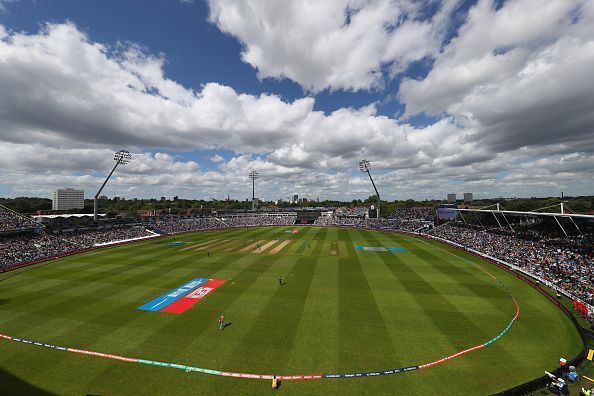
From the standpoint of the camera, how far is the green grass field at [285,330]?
15.3 metres

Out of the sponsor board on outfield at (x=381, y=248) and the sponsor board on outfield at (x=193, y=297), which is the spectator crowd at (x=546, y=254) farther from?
the sponsor board on outfield at (x=193, y=297)

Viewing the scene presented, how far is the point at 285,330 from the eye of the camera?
68.4 ft

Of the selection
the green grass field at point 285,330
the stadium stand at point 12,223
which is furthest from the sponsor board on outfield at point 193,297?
the stadium stand at point 12,223

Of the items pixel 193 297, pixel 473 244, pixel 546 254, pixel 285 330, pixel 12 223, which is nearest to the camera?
pixel 285 330

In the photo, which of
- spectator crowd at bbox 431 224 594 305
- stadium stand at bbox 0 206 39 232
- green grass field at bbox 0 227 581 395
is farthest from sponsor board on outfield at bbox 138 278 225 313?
stadium stand at bbox 0 206 39 232

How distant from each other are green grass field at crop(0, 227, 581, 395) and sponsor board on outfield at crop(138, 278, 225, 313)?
1006mm

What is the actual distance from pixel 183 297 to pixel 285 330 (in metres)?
13.2

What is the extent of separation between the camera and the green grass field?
15.3 metres

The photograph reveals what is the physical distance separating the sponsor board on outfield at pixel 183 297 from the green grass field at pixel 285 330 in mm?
1006

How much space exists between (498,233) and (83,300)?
244ft

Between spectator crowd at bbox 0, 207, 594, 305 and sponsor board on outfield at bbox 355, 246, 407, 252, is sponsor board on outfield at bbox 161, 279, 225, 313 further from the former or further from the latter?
spectator crowd at bbox 0, 207, 594, 305

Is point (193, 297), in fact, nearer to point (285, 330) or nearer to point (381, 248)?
point (285, 330)

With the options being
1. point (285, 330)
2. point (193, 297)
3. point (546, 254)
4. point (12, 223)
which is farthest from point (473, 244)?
point (12, 223)

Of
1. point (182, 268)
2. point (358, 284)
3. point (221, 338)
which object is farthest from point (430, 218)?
point (221, 338)
